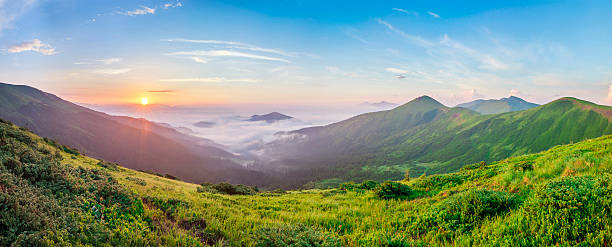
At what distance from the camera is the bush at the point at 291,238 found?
5699 millimetres

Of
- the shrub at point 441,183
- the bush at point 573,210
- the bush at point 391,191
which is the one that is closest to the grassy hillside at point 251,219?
the bush at point 573,210

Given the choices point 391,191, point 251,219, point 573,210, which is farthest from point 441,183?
point 251,219

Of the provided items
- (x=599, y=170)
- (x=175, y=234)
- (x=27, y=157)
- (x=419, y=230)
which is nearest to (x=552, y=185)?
(x=599, y=170)

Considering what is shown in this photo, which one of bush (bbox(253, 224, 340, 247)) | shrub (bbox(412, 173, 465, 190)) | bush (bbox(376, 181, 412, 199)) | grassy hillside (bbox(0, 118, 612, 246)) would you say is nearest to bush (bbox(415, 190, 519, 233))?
grassy hillside (bbox(0, 118, 612, 246))

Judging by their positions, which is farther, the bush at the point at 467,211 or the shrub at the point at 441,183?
the shrub at the point at 441,183

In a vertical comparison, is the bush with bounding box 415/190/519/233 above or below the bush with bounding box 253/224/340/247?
above

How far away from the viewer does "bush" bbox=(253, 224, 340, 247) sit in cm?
570

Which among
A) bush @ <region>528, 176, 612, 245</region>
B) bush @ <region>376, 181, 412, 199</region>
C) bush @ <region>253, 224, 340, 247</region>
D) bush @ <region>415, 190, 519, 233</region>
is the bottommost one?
bush @ <region>376, 181, 412, 199</region>

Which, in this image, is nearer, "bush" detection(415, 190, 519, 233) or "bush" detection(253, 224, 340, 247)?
"bush" detection(253, 224, 340, 247)

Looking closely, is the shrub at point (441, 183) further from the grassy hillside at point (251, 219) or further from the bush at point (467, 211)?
the bush at point (467, 211)

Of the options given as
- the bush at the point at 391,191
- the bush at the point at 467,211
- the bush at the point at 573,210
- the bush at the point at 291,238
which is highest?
the bush at the point at 573,210

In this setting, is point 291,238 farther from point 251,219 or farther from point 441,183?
point 441,183

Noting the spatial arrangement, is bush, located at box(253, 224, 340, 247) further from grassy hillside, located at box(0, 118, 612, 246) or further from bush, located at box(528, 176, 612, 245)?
bush, located at box(528, 176, 612, 245)

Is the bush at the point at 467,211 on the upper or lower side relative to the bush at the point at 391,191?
upper
